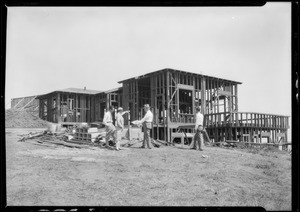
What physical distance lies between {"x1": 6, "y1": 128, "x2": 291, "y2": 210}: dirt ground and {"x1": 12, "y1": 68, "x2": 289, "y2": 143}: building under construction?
31.0 feet

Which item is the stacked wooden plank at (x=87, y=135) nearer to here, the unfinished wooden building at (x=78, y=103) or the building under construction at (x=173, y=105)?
the building under construction at (x=173, y=105)

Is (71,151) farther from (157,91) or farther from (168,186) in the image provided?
(157,91)

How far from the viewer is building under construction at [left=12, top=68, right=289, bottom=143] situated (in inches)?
862

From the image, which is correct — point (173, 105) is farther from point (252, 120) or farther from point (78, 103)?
point (78, 103)

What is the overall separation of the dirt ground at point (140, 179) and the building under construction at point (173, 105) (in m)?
9.45

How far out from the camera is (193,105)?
25375 mm

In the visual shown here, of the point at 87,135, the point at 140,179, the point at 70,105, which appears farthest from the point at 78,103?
the point at 140,179

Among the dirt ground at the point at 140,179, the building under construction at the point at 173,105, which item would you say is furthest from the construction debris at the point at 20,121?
the dirt ground at the point at 140,179

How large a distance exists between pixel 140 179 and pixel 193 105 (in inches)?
666

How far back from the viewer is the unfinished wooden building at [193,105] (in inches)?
853

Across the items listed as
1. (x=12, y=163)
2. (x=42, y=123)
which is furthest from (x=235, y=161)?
(x=42, y=123)

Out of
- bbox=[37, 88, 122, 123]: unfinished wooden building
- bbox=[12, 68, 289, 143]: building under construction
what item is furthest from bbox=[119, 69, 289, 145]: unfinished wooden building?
bbox=[37, 88, 122, 123]: unfinished wooden building
